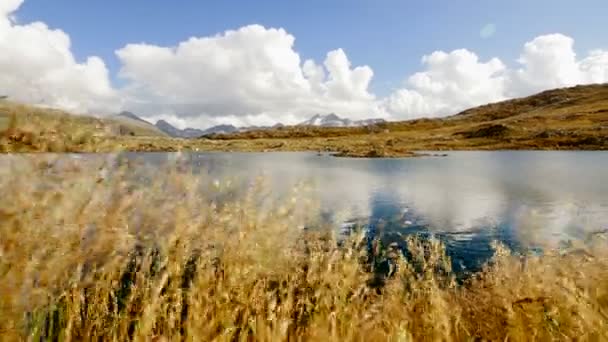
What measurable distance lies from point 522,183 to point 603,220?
952 inches

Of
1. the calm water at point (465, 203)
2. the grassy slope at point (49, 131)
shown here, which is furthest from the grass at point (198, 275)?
the calm water at point (465, 203)

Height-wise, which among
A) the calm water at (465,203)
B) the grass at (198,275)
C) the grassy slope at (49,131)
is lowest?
the calm water at (465,203)

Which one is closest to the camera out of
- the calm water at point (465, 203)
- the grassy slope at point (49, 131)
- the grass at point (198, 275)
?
the grassy slope at point (49, 131)

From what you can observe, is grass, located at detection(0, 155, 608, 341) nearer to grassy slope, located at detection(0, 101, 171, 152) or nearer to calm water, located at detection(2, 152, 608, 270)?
grassy slope, located at detection(0, 101, 171, 152)

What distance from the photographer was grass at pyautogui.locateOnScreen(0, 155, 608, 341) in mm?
3943

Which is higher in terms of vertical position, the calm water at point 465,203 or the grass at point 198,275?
the grass at point 198,275

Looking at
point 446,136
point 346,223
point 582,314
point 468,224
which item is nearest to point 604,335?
point 582,314

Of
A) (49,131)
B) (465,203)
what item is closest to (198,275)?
(49,131)

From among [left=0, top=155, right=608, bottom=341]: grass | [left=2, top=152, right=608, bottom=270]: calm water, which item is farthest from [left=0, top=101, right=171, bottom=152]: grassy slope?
[left=2, top=152, right=608, bottom=270]: calm water

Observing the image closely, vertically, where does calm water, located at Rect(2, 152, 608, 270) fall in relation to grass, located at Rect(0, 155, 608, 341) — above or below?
below

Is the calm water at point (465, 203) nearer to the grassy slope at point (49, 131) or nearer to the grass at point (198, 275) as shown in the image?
the grass at point (198, 275)

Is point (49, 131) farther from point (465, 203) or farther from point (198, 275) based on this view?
point (465, 203)

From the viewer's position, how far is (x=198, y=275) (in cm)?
Result: 589

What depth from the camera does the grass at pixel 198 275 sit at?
3.94 meters
